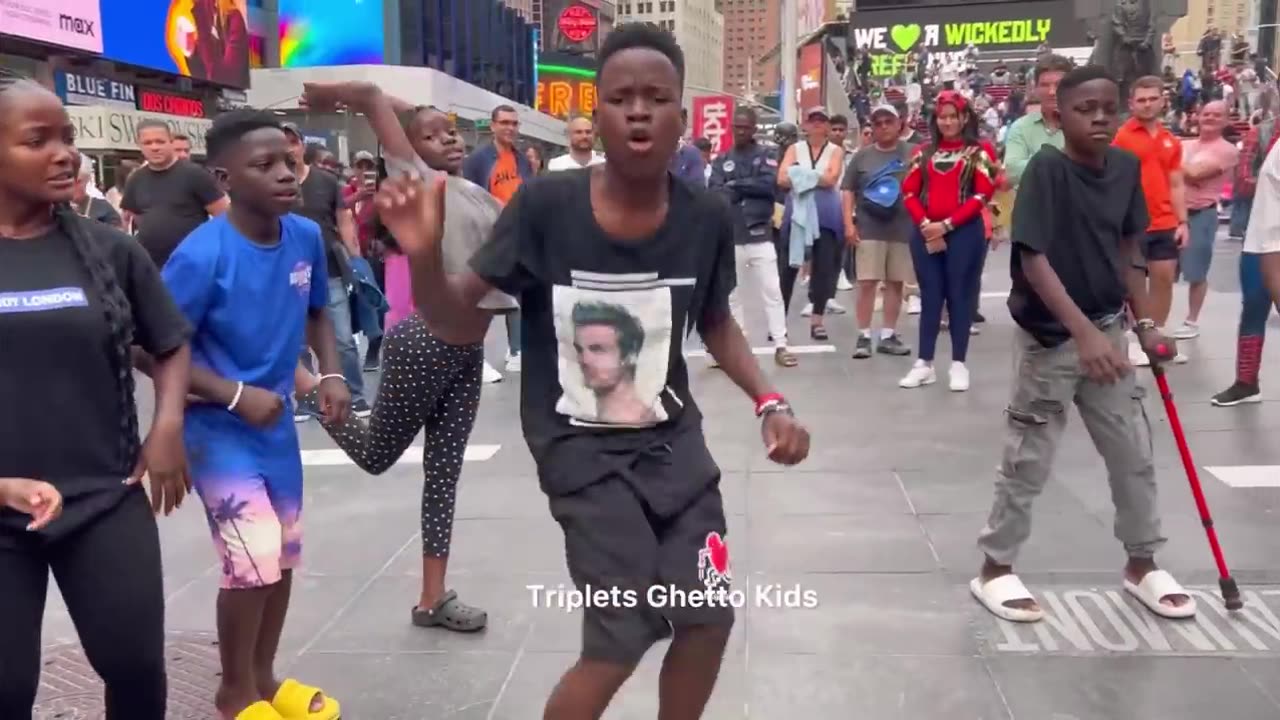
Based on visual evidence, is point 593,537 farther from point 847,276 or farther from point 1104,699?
point 847,276

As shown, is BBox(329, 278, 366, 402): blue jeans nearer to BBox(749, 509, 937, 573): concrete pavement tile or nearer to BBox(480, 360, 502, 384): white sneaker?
BBox(480, 360, 502, 384): white sneaker

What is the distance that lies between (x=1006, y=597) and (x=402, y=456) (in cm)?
362

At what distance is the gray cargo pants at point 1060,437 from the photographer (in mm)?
4066

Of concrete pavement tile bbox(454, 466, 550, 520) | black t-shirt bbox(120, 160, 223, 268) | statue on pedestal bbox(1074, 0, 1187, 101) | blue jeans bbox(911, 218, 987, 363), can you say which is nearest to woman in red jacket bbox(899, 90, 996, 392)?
blue jeans bbox(911, 218, 987, 363)

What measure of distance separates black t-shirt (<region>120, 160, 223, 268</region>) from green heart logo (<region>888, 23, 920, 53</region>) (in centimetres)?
3877

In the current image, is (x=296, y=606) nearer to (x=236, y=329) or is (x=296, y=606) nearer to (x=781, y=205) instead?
(x=236, y=329)

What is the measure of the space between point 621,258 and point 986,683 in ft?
6.27

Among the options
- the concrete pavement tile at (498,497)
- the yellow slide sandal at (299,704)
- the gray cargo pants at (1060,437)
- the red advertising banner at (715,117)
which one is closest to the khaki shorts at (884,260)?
the concrete pavement tile at (498,497)

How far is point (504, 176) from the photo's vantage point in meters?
8.58

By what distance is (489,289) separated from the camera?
2.63 metres

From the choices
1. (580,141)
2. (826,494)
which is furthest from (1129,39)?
(826,494)

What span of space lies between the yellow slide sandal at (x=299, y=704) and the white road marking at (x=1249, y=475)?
4296 millimetres

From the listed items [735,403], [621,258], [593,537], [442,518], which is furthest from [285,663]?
[735,403]

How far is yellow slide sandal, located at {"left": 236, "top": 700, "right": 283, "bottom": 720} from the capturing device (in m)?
3.29
